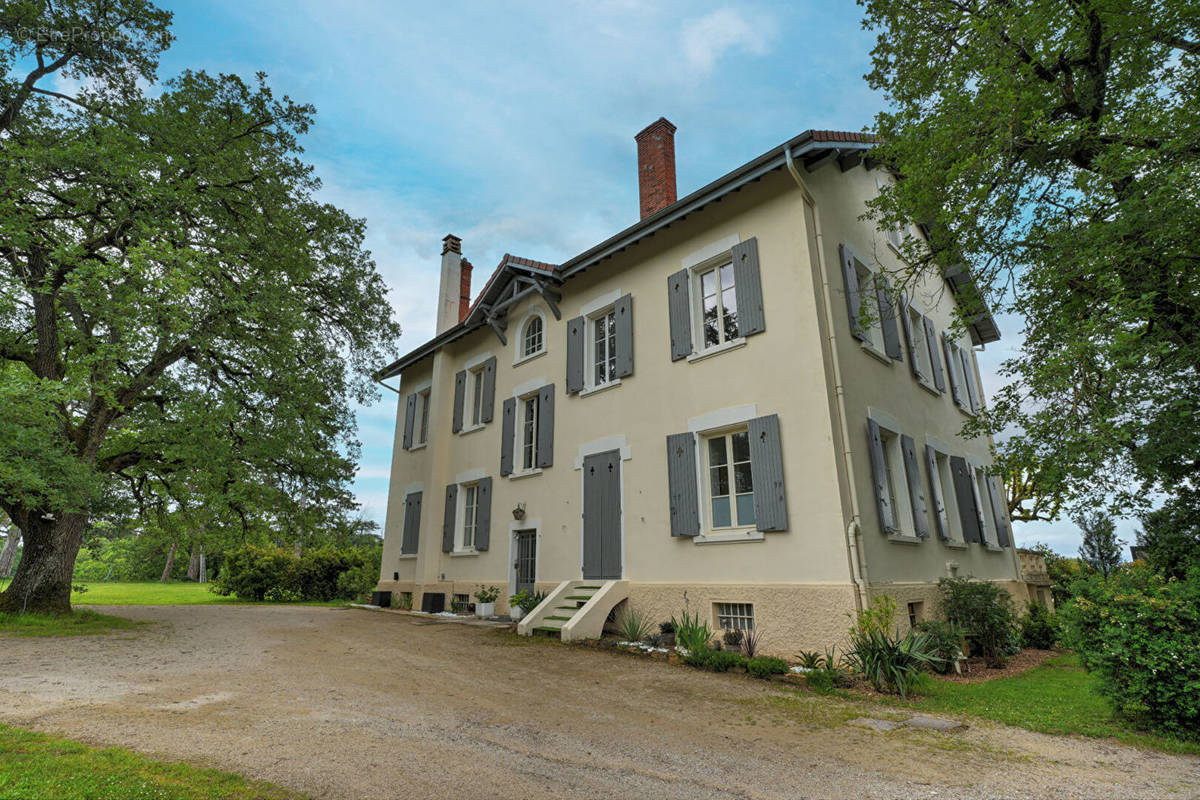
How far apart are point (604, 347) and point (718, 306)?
288cm

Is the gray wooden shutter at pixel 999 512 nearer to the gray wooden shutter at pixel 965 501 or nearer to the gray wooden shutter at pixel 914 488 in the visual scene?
the gray wooden shutter at pixel 965 501

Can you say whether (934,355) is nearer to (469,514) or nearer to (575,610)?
(575,610)

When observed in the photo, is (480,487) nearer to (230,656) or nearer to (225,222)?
(230,656)

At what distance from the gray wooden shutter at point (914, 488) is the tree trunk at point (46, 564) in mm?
15090

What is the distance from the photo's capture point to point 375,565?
2122cm

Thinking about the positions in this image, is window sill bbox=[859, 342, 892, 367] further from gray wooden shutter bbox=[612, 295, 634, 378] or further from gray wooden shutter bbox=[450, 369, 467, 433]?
gray wooden shutter bbox=[450, 369, 467, 433]

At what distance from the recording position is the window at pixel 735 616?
8.32m

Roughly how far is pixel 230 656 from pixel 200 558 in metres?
37.2

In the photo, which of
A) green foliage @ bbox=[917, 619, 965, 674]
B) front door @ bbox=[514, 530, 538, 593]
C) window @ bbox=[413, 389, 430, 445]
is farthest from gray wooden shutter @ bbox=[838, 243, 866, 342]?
window @ bbox=[413, 389, 430, 445]

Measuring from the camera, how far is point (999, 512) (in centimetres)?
1341

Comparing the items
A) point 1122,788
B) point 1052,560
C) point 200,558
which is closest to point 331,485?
point 1122,788

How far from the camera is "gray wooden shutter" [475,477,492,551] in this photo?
13.3 m

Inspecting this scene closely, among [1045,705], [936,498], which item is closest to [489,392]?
[936,498]

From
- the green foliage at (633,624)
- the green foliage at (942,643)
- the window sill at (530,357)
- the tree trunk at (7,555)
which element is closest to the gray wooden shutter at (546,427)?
the window sill at (530,357)
